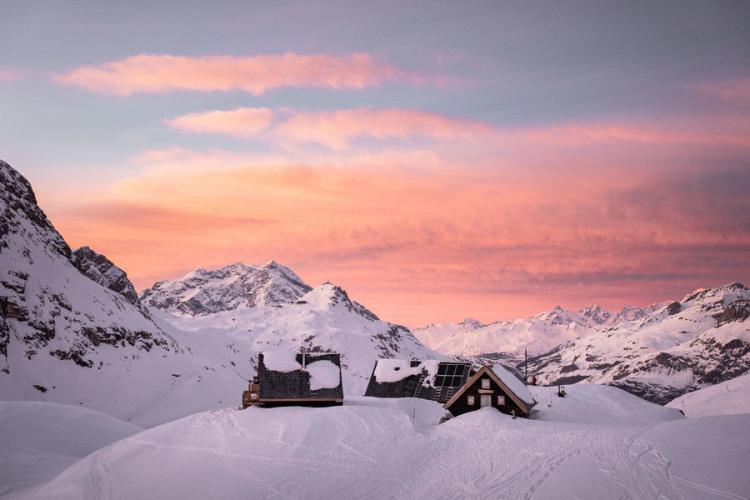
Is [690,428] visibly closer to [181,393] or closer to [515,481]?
[515,481]

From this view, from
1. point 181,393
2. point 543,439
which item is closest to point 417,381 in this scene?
point 543,439

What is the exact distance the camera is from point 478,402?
57156 mm

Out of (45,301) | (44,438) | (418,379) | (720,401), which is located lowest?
(720,401)

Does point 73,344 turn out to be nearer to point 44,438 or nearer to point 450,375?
point 44,438

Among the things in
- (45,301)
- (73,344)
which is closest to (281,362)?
(73,344)

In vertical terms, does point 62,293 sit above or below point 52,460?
above

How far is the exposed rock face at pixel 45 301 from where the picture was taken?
4370 inches

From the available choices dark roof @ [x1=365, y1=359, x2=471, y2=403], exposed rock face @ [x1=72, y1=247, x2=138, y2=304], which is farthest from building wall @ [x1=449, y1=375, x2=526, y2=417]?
exposed rock face @ [x1=72, y1=247, x2=138, y2=304]

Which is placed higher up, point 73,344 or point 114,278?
point 114,278

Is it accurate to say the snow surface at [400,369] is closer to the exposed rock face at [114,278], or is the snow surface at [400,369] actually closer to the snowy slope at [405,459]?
the snowy slope at [405,459]

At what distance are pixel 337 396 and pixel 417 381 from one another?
16.4 metres

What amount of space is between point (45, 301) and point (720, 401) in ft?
411

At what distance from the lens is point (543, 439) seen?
4044 centimetres

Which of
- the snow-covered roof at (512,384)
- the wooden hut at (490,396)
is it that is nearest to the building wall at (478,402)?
the wooden hut at (490,396)
